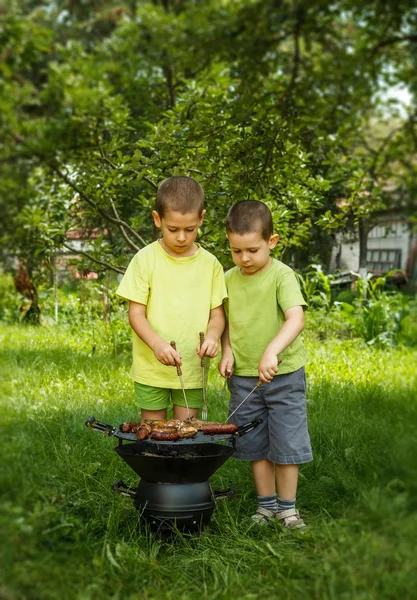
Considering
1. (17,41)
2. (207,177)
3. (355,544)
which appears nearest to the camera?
(355,544)

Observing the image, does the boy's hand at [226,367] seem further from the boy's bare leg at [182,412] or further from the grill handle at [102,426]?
the grill handle at [102,426]

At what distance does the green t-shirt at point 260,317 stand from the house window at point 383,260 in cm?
52

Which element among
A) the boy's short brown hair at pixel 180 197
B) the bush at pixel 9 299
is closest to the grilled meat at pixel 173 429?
the boy's short brown hair at pixel 180 197

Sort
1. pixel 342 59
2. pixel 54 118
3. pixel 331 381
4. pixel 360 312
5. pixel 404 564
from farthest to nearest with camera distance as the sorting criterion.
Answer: pixel 360 312
pixel 331 381
pixel 54 118
pixel 342 59
pixel 404 564

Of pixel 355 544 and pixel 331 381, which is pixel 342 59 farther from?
pixel 331 381

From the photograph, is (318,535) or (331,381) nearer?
(318,535)

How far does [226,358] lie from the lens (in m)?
2.93

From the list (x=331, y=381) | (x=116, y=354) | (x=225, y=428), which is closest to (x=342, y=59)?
(x=225, y=428)

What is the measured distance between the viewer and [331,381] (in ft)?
14.8

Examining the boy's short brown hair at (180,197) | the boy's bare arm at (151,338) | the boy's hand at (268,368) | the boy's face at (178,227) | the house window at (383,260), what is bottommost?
the boy's hand at (268,368)

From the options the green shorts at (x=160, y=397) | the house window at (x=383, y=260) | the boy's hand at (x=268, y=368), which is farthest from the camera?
the house window at (x=383, y=260)

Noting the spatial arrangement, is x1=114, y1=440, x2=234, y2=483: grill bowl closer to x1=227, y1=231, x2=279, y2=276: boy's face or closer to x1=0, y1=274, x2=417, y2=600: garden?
x1=0, y1=274, x2=417, y2=600: garden

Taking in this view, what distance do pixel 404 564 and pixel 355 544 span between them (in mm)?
221

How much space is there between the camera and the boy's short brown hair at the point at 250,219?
277 centimetres
